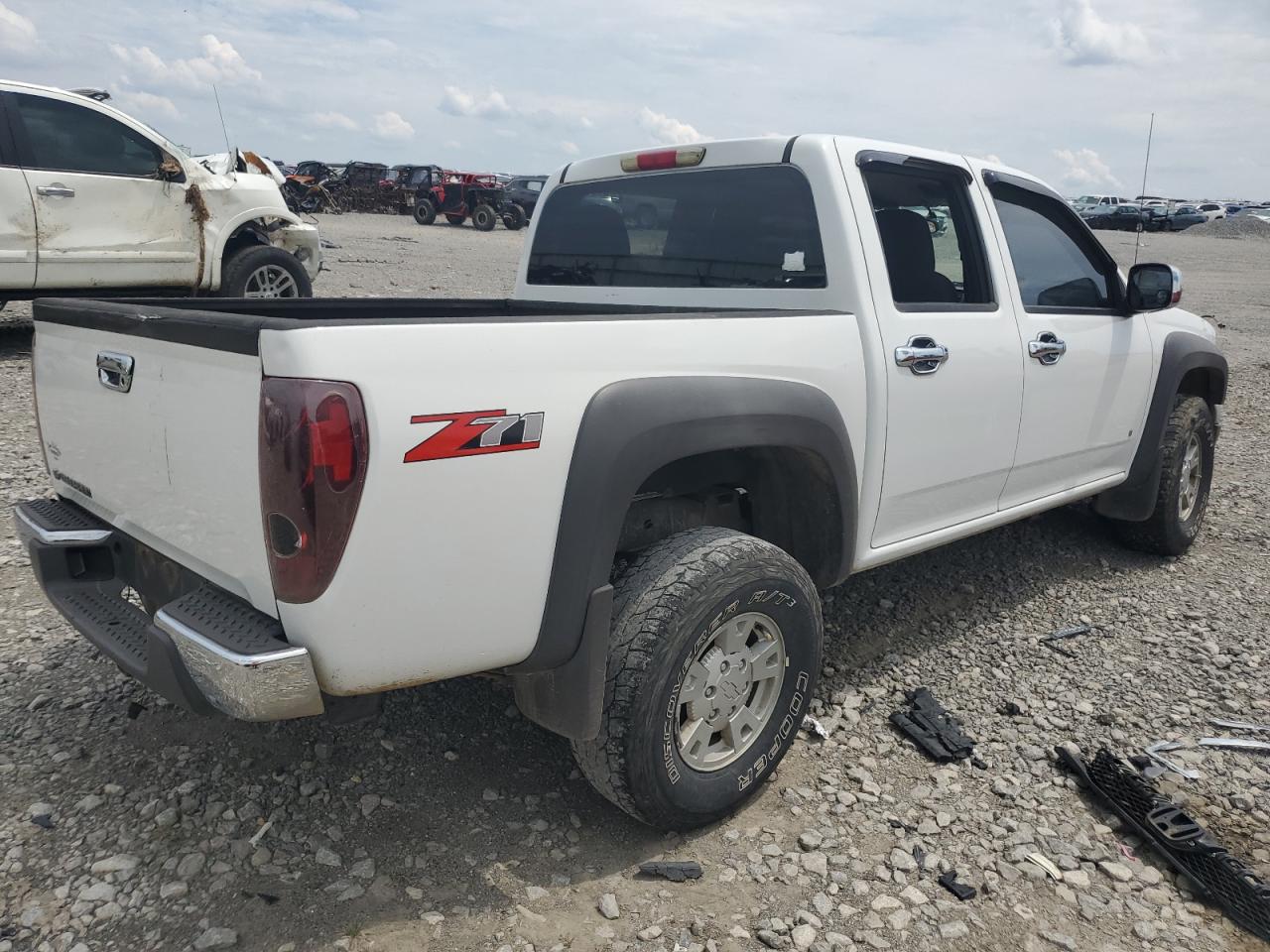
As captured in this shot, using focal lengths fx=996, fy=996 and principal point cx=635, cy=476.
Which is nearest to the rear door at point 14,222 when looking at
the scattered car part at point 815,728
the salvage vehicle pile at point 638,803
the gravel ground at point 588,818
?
the gravel ground at point 588,818

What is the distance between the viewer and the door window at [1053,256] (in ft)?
12.5

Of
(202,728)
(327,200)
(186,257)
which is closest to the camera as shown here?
(202,728)

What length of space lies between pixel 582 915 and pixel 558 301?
94.7 inches

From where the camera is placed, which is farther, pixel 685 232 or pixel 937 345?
pixel 685 232

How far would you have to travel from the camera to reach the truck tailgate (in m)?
2.04

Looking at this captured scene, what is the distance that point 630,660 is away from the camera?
2.43 metres

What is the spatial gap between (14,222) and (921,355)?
7216mm

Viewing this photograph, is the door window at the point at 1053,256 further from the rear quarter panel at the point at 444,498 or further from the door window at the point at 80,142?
the door window at the point at 80,142

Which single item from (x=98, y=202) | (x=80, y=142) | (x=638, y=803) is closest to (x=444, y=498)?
(x=638, y=803)

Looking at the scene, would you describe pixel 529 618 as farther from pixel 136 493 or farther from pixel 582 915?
pixel 136 493

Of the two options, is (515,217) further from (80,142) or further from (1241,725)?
(1241,725)

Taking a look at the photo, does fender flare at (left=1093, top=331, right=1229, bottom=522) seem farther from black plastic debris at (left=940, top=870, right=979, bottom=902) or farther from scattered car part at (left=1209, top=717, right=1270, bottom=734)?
black plastic debris at (left=940, top=870, right=979, bottom=902)

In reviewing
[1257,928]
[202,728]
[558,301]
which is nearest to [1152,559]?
[1257,928]

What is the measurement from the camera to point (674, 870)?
100 inches
